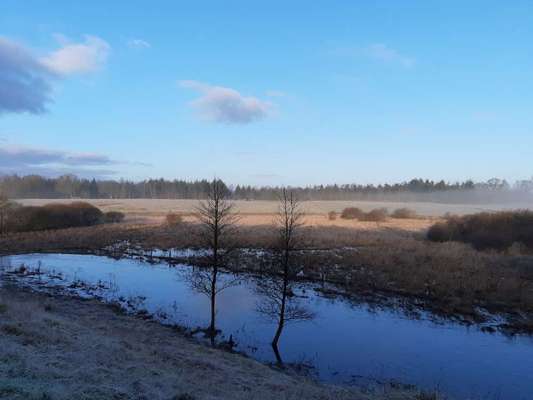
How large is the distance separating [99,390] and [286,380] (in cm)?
686

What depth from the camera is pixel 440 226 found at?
5066 centimetres

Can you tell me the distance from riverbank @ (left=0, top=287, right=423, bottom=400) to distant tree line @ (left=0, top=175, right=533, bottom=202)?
115427mm

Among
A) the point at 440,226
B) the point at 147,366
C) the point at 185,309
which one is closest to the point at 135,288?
the point at 185,309

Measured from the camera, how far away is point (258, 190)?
7451 inches

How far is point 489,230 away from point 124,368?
1867 inches

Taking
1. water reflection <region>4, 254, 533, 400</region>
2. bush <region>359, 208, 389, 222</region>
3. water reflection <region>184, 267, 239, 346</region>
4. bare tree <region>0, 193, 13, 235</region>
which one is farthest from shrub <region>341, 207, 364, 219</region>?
bare tree <region>0, 193, 13, 235</region>

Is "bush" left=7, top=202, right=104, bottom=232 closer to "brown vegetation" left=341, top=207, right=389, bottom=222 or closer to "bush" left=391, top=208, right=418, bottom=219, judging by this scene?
"brown vegetation" left=341, top=207, right=389, bottom=222

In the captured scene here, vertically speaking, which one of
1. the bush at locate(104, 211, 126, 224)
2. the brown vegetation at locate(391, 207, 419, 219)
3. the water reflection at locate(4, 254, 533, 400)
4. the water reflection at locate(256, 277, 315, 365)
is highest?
the brown vegetation at locate(391, 207, 419, 219)

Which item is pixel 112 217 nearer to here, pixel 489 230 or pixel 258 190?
pixel 489 230

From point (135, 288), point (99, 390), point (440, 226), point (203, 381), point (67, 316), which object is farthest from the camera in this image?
point (440, 226)

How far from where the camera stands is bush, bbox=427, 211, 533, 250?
43969 millimetres

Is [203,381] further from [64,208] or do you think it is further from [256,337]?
[64,208]

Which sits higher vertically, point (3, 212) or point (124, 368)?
point (3, 212)

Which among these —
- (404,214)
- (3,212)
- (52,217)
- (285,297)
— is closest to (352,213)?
(404,214)
